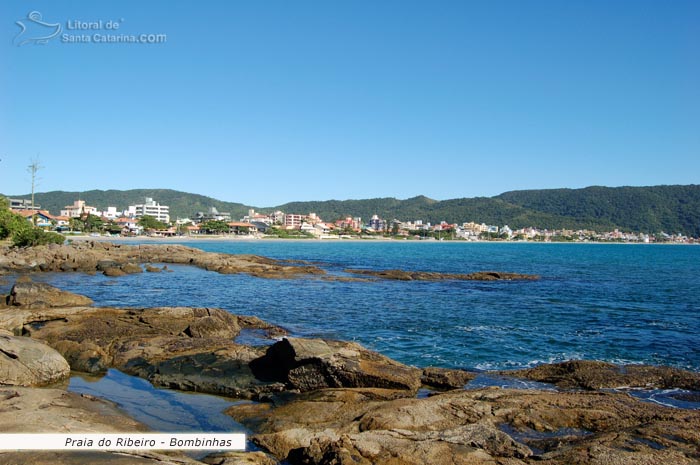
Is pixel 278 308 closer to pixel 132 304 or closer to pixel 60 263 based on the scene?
pixel 132 304

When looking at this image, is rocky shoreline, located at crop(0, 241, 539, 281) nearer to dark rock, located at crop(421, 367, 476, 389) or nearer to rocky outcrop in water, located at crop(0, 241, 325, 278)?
rocky outcrop in water, located at crop(0, 241, 325, 278)

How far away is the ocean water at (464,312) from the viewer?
1917 cm

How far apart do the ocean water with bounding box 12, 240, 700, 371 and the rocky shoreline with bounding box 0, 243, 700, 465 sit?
375 cm

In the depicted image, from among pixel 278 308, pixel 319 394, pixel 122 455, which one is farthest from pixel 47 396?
pixel 278 308

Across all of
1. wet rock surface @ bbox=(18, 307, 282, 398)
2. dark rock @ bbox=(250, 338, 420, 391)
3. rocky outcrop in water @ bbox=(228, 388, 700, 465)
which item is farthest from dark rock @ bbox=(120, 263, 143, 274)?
rocky outcrop in water @ bbox=(228, 388, 700, 465)

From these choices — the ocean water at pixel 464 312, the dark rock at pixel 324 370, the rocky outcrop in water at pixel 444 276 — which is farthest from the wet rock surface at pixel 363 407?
the rocky outcrop in water at pixel 444 276

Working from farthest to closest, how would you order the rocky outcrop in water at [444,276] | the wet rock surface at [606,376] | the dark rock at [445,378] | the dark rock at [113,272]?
the rocky outcrop in water at [444,276], the dark rock at [113,272], the wet rock surface at [606,376], the dark rock at [445,378]

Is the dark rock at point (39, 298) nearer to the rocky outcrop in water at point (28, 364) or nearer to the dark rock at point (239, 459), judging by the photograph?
the rocky outcrop in water at point (28, 364)

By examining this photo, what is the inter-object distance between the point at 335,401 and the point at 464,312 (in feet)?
60.9

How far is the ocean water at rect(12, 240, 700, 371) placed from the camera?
755 inches

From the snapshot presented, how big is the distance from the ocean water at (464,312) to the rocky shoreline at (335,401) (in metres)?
3.75

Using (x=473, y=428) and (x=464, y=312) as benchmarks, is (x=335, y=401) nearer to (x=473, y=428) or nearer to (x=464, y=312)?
(x=473, y=428)

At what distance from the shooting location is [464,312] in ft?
93.6

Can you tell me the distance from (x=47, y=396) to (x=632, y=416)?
13.0 metres
